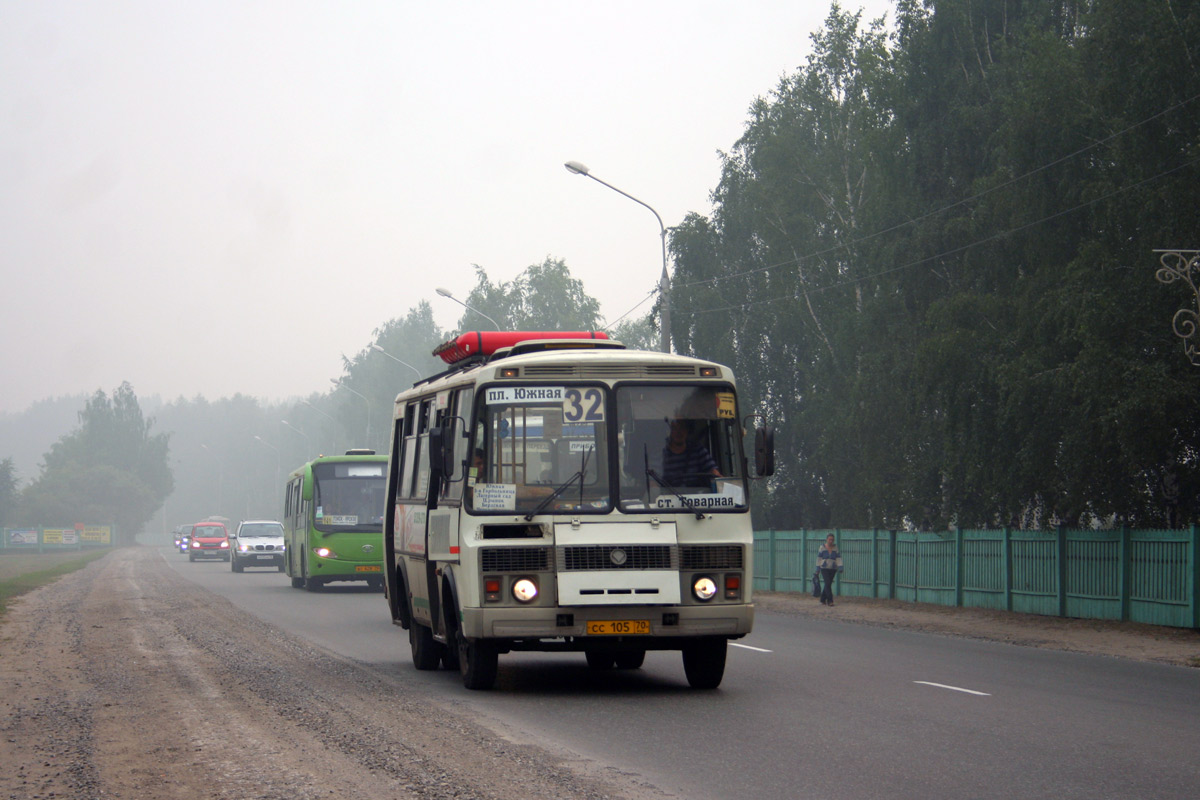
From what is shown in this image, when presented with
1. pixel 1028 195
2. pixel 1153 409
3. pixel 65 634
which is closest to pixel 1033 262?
pixel 1028 195

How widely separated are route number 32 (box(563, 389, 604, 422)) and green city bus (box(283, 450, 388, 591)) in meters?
20.3

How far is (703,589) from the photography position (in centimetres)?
1189

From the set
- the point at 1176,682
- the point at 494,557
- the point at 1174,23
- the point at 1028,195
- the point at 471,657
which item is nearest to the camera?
the point at 494,557

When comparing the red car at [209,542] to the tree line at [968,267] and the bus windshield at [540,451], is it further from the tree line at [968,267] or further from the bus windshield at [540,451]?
the bus windshield at [540,451]

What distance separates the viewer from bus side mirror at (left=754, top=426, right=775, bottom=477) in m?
12.0

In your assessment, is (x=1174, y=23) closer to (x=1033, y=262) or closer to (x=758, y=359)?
(x=1033, y=262)

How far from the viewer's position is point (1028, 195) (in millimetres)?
28375

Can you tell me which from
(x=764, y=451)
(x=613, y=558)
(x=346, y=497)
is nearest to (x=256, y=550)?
(x=346, y=497)

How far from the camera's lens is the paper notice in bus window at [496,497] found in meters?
11.9

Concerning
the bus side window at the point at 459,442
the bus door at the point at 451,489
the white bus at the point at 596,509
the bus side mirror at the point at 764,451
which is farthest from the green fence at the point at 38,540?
the bus side mirror at the point at 764,451

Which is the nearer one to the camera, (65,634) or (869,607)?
(65,634)

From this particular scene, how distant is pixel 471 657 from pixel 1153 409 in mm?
12829

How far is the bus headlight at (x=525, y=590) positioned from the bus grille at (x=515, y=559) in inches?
3.8

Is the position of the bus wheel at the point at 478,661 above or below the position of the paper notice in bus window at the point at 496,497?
below
